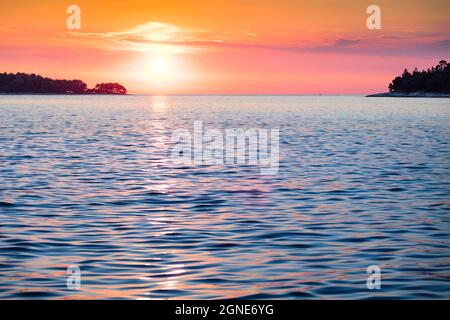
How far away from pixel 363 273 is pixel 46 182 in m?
18.2

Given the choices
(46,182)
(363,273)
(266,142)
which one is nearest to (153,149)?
(266,142)

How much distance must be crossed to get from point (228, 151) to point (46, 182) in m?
20.7

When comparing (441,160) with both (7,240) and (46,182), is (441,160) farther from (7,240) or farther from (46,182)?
(7,240)

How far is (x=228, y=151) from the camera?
1983 inches

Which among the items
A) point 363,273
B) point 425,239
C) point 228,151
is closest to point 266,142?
point 228,151

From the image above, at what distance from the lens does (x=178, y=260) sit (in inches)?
674

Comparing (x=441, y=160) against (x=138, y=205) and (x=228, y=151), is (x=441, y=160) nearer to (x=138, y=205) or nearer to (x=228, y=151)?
(x=228, y=151)

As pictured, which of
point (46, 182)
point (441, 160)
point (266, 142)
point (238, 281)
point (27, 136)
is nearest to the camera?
point (238, 281)

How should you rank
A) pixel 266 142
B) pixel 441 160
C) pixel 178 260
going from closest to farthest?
pixel 178 260, pixel 441 160, pixel 266 142

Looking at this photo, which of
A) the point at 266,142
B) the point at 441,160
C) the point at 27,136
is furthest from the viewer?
the point at 27,136
